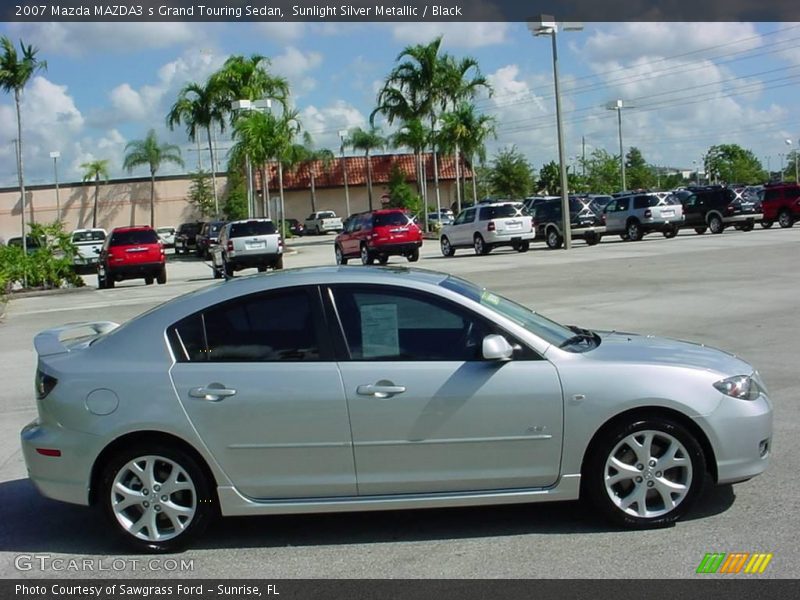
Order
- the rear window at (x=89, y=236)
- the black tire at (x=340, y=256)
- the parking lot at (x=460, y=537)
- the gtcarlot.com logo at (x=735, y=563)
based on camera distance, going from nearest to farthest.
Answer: the gtcarlot.com logo at (x=735, y=563)
the parking lot at (x=460, y=537)
the black tire at (x=340, y=256)
the rear window at (x=89, y=236)

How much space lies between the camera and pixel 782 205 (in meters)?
38.5

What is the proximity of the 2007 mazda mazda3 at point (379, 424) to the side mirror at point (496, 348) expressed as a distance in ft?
0.04

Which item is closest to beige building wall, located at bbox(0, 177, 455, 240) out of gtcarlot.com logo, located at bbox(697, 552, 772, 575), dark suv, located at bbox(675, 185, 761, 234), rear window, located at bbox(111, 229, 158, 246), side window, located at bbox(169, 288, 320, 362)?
rear window, located at bbox(111, 229, 158, 246)

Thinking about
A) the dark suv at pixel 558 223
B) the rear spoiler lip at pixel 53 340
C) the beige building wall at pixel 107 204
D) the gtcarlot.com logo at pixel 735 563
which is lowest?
the gtcarlot.com logo at pixel 735 563

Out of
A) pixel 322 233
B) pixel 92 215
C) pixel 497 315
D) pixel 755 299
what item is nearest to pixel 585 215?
pixel 755 299

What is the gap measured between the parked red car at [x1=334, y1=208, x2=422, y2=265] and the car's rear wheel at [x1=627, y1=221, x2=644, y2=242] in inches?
372

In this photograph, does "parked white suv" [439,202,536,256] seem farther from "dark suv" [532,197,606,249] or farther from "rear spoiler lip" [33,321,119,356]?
"rear spoiler lip" [33,321,119,356]

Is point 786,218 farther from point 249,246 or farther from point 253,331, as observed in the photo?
point 253,331

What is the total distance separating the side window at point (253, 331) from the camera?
5.56 meters

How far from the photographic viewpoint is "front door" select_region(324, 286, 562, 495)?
538cm

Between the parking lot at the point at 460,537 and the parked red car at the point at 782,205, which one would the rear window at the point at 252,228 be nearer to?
the parking lot at the point at 460,537

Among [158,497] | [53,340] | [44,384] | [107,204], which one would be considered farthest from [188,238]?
[158,497]

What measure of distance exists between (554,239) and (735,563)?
3108cm

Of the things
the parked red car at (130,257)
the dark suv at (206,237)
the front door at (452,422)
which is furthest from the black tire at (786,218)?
the front door at (452,422)
